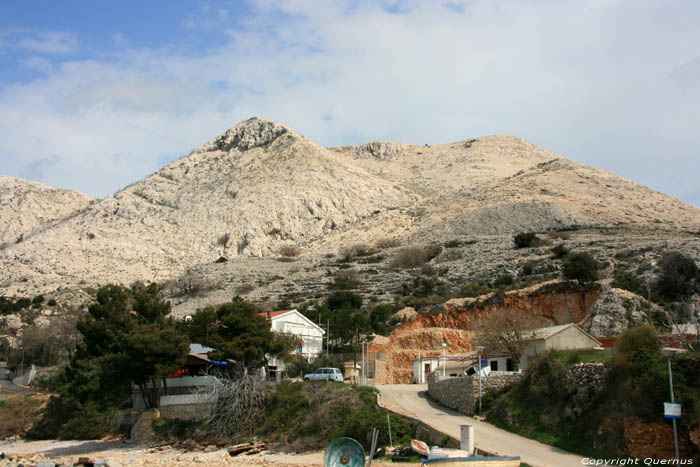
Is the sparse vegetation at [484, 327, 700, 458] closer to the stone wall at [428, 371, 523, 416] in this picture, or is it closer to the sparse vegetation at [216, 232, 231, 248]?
the stone wall at [428, 371, 523, 416]

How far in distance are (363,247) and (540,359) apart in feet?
185

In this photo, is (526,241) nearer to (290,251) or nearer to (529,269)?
(529,269)

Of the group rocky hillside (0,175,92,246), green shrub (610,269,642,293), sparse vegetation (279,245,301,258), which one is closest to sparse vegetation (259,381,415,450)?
green shrub (610,269,642,293)

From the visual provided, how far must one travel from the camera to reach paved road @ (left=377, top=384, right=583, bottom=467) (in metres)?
14.6

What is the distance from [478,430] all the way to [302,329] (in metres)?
21.2

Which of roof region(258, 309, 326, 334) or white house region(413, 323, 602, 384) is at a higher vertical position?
roof region(258, 309, 326, 334)

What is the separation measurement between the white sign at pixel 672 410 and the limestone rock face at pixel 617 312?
16.1 m

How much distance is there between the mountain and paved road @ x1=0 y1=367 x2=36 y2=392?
2152 centimetres

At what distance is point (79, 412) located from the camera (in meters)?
31.0

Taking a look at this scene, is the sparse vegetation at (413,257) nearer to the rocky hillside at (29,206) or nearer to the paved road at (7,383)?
the paved road at (7,383)

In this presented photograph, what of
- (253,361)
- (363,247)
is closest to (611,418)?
Result: (253,361)

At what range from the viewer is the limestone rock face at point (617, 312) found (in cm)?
2830

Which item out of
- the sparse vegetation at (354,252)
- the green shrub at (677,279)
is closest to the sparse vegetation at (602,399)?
the green shrub at (677,279)

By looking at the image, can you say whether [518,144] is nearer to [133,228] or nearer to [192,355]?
[133,228]
